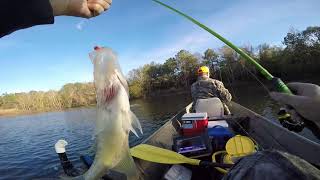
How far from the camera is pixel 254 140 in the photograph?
614cm

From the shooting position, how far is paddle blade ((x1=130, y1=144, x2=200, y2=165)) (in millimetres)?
4062

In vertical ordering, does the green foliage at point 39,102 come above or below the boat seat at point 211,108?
below

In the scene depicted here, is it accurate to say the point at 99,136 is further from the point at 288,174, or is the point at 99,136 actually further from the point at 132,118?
the point at 288,174

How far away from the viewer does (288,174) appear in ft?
3.88

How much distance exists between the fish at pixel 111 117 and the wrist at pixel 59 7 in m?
0.40

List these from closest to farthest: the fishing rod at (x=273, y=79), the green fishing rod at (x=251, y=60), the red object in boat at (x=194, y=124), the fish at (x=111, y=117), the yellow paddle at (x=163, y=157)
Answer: the fish at (x=111, y=117), the fishing rod at (x=273, y=79), the green fishing rod at (x=251, y=60), the yellow paddle at (x=163, y=157), the red object in boat at (x=194, y=124)

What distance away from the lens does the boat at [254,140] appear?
166 inches

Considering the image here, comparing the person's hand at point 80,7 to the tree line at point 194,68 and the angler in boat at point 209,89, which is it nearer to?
the angler in boat at point 209,89

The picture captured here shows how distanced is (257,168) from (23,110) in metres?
88.8

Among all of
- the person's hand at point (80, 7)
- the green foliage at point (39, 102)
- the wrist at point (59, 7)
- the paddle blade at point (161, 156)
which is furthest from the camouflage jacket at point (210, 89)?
the green foliage at point (39, 102)

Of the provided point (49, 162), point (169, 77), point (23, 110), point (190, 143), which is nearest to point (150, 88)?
point (169, 77)

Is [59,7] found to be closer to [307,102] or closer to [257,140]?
[307,102]

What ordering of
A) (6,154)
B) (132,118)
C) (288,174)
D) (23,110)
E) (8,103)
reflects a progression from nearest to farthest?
1. (288,174)
2. (132,118)
3. (6,154)
4. (23,110)
5. (8,103)

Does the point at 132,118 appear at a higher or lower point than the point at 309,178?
higher
